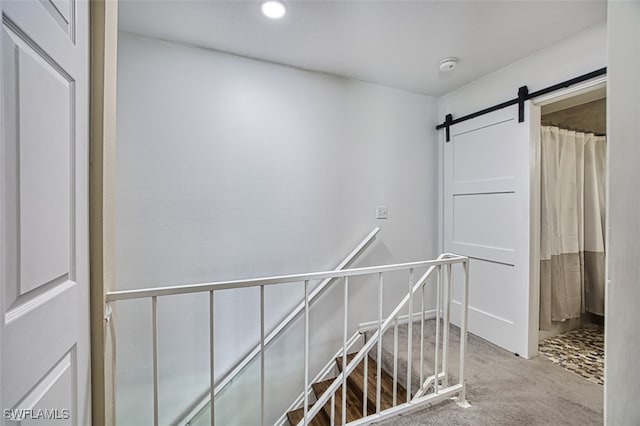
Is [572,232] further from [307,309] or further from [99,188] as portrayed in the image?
[99,188]

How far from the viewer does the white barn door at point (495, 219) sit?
199 cm

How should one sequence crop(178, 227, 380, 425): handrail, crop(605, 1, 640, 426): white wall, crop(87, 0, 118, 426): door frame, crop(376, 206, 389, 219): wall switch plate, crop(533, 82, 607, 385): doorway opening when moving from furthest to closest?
1. crop(376, 206, 389, 219): wall switch plate
2. crop(533, 82, 607, 385): doorway opening
3. crop(178, 227, 380, 425): handrail
4. crop(87, 0, 118, 426): door frame
5. crop(605, 1, 640, 426): white wall

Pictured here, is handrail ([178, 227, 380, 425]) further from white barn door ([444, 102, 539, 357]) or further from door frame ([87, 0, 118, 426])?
door frame ([87, 0, 118, 426])

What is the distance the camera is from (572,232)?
7.96 ft

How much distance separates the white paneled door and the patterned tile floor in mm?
2803

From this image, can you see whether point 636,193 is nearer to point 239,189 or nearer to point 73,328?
point 73,328

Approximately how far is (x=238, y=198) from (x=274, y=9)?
47.1 inches

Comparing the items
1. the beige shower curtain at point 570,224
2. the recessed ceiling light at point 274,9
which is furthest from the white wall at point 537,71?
the recessed ceiling light at point 274,9

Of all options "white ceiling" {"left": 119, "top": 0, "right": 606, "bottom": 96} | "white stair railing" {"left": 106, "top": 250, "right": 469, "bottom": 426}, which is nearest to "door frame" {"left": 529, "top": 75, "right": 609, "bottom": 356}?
"white ceiling" {"left": 119, "top": 0, "right": 606, "bottom": 96}

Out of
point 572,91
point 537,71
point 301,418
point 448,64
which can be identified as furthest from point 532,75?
point 301,418

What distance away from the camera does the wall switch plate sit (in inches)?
94.8

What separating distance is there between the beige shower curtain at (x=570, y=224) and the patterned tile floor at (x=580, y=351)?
6.8 inches

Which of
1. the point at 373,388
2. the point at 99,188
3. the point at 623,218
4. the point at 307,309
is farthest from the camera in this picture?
the point at 373,388

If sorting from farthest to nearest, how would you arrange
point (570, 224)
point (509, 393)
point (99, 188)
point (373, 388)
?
point (570, 224)
point (373, 388)
point (509, 393)
point (99, 188)
